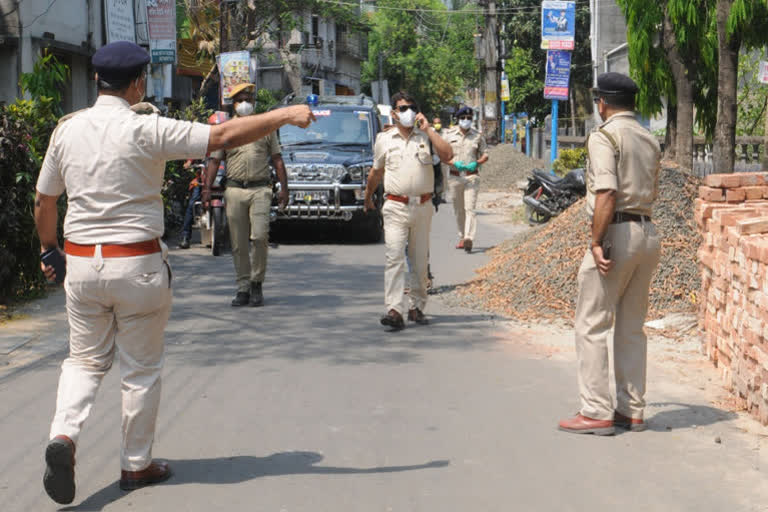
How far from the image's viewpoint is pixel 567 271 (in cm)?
1045

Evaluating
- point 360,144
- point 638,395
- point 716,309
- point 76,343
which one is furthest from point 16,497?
point 360,144

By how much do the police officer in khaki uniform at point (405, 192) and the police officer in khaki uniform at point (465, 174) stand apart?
207 inches

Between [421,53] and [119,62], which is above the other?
[421,53]

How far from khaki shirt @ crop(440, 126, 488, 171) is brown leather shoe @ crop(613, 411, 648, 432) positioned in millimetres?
9459

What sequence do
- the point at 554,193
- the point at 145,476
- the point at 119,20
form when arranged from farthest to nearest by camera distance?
the point at 119,20 < the point at 554,193 < the point at 145,476

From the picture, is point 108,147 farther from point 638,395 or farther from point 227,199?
point 227,199

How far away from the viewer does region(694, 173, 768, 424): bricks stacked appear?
19.7 feet

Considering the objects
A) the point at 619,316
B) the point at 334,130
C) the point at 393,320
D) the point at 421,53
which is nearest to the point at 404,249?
the point at 393,320

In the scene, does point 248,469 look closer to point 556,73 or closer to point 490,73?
point 556,73

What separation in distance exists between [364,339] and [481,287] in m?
2.74

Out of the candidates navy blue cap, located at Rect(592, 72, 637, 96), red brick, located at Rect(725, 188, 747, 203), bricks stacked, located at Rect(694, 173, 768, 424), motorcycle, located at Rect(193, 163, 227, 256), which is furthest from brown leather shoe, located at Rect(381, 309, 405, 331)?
motorcycle, located at Rect(193, 163, 227, 256)

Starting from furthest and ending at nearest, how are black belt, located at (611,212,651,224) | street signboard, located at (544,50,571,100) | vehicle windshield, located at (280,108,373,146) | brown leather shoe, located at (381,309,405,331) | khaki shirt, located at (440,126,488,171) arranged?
1. street signboard, located at (544,50,571,100)
2. vehicle windshield, located at (280,108,373,146)
3. khaki shirt, located at (440,126,488,171)
4. brown leather shoe, located at (381,309,405,331)
5. black belt, located at (611,212,651,224)

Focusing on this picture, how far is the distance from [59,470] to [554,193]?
14750mm

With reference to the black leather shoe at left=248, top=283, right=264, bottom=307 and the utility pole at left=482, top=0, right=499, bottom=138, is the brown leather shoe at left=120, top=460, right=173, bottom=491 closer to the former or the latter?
the black leather shoe at left=248, top=283, right=264, bottom=307
